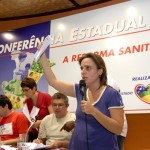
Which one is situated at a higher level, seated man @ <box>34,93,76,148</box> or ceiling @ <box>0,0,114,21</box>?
ceiling @ <box>0,0,114,21</box>

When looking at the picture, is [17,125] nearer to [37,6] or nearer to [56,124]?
[56,124]

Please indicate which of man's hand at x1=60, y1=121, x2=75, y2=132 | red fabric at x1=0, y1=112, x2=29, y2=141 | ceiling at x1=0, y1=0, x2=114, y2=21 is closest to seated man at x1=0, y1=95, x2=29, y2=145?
red fabric at x1=0, y1=112, x2=29, y2=141

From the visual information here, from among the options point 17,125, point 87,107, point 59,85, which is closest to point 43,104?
point 17,125

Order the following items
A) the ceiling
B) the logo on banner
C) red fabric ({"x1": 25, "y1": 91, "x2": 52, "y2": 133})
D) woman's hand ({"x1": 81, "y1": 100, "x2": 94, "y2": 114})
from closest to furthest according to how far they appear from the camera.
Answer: woman's hand ({"x1": 81, "y1": 100, "x2": 94, "y2": 114}) < the logo on banner < red fabric ({"x1": 25, "y1": 91, "x2": 52, "y2": 133}) < the ceiling

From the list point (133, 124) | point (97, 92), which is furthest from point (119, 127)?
point (133, 124)

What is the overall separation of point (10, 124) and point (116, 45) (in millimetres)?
1424

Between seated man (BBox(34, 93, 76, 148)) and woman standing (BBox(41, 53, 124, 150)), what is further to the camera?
seated man (BBox(34, 93, 76, 148))

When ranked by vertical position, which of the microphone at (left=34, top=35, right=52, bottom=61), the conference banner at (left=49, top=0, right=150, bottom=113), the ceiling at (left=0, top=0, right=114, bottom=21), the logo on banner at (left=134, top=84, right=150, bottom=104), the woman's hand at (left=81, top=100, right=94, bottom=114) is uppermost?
the ceiling at (left=0, top=0, right=114, bottom=21)

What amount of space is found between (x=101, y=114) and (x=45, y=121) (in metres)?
1.49

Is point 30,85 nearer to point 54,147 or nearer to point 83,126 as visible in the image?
point 54,147

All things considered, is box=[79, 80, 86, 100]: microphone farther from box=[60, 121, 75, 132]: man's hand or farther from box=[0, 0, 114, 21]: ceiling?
box=[0, 0, 114, 21]: ceiling

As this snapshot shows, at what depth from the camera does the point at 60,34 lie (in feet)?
12.7

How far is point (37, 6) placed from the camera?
13.8 ft

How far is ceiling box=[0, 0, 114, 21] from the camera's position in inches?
155
